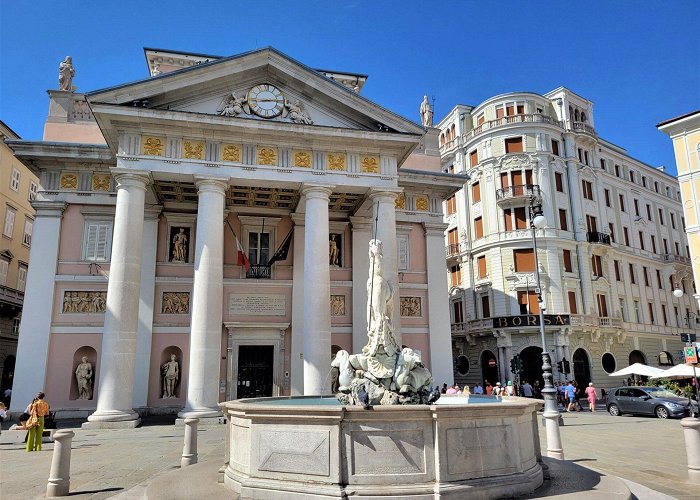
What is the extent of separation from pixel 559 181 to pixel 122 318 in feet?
112

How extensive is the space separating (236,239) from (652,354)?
36332mm

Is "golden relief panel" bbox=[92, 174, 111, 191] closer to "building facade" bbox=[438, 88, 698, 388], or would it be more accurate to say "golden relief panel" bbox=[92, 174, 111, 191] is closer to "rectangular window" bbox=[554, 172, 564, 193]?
"building facade" bbox=[438, 88, 698, 388]

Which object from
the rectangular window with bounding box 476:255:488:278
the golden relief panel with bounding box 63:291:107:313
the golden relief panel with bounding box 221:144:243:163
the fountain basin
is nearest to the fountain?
the fountain basin

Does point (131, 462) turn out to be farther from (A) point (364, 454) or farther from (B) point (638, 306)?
(B) point (638, 306)

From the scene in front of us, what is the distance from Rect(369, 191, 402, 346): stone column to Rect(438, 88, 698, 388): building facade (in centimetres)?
1630

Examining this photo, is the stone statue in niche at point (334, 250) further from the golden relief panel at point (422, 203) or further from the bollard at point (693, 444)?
the bollard at point (693, 444)

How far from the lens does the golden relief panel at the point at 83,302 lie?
20.9 metres

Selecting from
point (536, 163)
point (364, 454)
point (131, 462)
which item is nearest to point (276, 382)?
point (131, 462)

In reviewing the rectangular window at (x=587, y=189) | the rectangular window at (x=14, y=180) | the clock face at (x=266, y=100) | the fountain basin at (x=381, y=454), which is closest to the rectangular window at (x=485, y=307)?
the rectangular window at (x=587, y=189)

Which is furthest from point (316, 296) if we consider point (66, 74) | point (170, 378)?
point (66, 74)

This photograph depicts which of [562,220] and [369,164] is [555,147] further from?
[369,164]

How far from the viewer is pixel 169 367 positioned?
2108cm

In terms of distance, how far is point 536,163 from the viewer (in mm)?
38969

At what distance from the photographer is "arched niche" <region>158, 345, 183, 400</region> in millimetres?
21094
